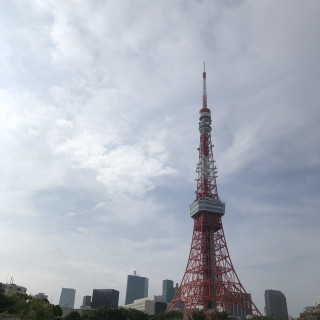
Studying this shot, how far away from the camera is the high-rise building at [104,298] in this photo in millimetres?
178000

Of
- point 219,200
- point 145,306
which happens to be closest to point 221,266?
point 219,200

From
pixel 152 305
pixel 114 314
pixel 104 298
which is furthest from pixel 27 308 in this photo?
pixel 104 298

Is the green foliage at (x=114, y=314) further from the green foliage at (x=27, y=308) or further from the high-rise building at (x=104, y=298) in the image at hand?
the high-rise building at (x=104, y=298)

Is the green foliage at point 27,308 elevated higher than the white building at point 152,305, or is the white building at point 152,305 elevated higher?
the white building at point 152,305

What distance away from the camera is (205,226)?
292 ft

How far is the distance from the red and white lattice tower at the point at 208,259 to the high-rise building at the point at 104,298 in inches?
4085

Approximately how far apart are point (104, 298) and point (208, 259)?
116906mm

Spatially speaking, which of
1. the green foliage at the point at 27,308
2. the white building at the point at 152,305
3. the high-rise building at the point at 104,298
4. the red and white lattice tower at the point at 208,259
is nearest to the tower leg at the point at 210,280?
the red and white lattice tower at the point at 208,259

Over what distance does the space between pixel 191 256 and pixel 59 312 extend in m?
34.7

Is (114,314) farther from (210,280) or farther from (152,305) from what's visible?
(152,305)

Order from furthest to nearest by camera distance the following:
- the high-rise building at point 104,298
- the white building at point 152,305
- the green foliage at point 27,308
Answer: the high-rise building at point 104,298, the white building at point 152,305, the green foliage at point 27,308

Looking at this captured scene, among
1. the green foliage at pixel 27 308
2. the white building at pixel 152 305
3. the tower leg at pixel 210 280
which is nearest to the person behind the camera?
→ the green foliage at pixel 27 308

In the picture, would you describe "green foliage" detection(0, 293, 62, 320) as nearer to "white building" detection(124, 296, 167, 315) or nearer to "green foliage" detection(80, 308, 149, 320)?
"green foliage" detection(80, 308, 149, 320)

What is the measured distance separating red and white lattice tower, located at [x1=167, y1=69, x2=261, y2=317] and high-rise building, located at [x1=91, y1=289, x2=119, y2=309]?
104m
